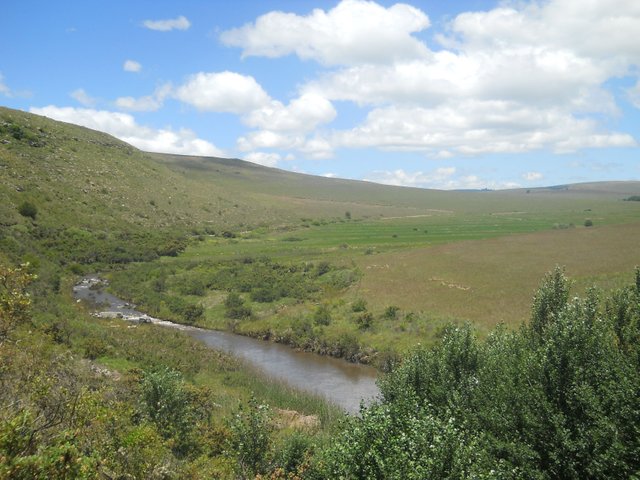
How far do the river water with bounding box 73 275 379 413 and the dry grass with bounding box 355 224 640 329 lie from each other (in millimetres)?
11847

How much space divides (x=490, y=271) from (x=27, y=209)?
7162 centimetres

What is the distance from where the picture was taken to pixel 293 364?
45.0 meters

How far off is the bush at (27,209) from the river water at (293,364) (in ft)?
74.4

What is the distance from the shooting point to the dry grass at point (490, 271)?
167ft

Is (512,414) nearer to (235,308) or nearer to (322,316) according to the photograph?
(322,316)

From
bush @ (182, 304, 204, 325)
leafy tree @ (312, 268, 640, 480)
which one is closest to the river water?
bush @ (182, 304, 204, 325)

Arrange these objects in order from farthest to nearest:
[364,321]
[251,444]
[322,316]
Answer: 1. [322,316]
2. [364,321]
3. [251,444]

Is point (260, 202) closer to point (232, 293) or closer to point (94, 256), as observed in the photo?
point (94, 256)

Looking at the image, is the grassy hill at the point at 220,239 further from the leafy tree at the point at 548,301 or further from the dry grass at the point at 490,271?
the leafy tree at the point at 548,301

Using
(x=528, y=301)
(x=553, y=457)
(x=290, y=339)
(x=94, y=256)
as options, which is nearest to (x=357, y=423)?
(x=553, y=457)

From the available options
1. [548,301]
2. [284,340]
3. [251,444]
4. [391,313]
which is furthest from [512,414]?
[284,340]

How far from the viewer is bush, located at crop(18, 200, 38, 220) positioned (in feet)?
243

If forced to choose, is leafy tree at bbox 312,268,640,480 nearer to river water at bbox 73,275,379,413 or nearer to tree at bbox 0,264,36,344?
river water at bbox 73,275,379,413

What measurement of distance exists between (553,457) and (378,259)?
64.7 m
